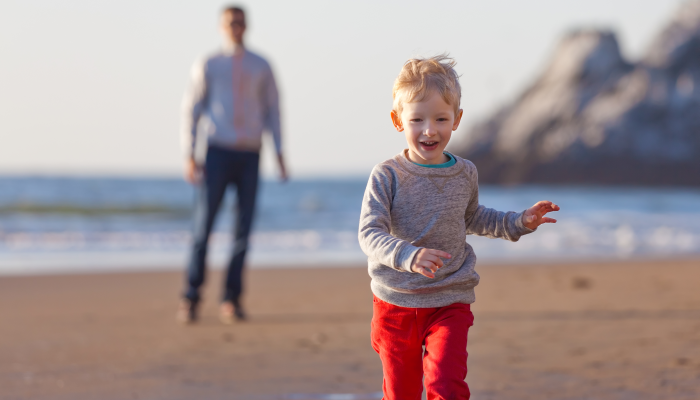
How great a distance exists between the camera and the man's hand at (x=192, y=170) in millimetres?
4492

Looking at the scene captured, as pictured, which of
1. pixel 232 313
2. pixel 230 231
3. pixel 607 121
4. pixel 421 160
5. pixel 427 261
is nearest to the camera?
pixel 427 261

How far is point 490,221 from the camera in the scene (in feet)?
7.08

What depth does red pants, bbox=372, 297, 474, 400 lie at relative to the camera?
1974 mm

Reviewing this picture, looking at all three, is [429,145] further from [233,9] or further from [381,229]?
[233,9]

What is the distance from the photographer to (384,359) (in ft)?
6.86

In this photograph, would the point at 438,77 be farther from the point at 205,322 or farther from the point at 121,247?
the point at 121,247

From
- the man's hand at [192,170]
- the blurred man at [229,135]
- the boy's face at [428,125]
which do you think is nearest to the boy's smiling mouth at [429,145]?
the boy's face at [428,125]

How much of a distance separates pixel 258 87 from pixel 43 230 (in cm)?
910

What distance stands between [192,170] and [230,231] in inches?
317

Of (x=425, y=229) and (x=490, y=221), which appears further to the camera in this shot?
(x=490, y=221)

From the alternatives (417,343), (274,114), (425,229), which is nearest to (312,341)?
(274,114)

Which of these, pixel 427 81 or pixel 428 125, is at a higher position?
pixel 427 81

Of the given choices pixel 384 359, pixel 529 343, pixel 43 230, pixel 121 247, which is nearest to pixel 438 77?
pixel 384 359

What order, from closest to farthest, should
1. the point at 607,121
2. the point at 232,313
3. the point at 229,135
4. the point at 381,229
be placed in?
1. the point at 381,229
2. the point at 229,135
3. the point at 232,313
4. the point at 607,121
